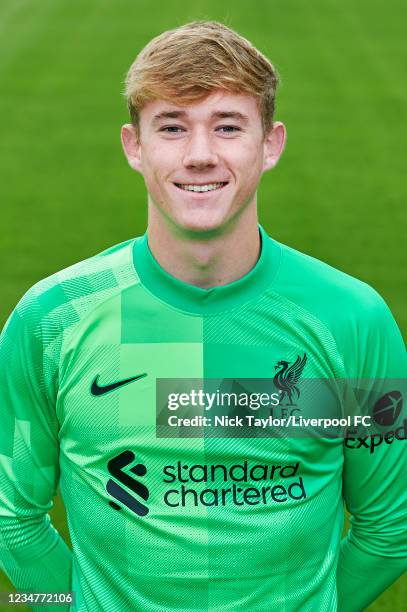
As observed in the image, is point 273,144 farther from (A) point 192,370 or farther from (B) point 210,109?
(A) point 192,370

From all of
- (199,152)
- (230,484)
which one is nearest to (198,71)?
(199,152)

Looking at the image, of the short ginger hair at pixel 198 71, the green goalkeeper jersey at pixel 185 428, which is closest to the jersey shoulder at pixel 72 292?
the green goalkeeper jersey at pixel 185 428

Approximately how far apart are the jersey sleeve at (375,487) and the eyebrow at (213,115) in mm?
579

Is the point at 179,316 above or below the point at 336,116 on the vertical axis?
below

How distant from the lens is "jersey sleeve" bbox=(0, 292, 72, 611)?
3.01m

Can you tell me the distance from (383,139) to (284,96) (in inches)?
75.3

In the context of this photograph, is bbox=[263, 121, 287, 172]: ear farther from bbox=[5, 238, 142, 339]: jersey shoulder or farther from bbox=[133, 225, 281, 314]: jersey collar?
bbox=[5, 238, 142, 339]: jersey shoulder

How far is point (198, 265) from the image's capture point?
2977 millimetres

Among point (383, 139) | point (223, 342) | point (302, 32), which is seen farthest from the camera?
point (302, 32)

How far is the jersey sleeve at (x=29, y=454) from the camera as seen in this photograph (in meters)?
3.01

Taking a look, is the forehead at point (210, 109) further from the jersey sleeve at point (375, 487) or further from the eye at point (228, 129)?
the jersey sleeve at point (375, 487)

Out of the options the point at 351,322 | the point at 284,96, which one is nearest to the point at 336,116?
the point at 284,96

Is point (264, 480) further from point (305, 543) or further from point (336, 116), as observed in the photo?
point (336, 116)

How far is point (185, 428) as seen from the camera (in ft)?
9.78
